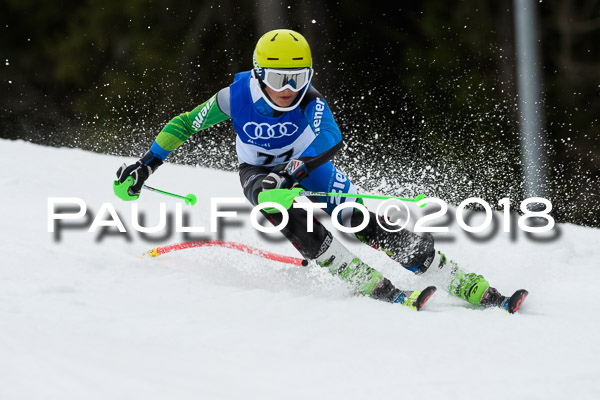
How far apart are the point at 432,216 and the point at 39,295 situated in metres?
3.33

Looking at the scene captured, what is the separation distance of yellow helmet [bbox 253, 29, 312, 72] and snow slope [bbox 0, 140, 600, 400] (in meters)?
1.16

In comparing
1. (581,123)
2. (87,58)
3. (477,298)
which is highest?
(87,58)

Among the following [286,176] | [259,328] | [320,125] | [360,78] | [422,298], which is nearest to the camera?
[259,328]

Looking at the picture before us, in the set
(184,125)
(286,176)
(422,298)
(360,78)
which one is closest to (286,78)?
(286,176)

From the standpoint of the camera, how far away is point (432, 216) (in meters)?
5.79

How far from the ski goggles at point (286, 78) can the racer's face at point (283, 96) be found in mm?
39

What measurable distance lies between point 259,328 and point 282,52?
1.47 m

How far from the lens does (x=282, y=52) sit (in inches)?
150

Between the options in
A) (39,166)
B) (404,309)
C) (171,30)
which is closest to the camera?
(404,309)

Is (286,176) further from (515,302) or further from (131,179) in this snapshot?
(515,302)

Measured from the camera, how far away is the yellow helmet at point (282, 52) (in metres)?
3.81

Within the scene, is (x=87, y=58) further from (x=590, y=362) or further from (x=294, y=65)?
(x=590, y=362)

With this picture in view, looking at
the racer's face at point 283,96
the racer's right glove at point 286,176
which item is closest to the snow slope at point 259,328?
the racer's right glove at point 286,176

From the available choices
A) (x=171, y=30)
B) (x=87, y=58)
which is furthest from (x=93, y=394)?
(x=87, y=58)
